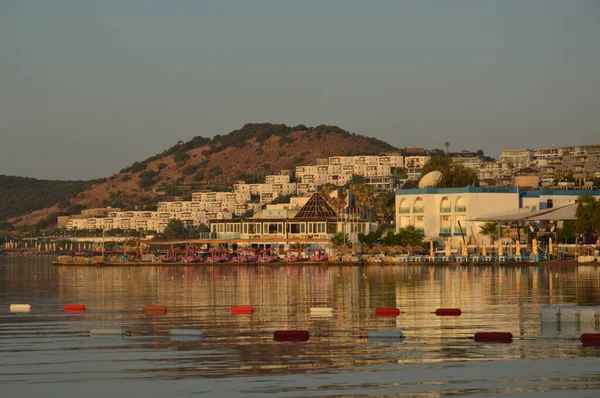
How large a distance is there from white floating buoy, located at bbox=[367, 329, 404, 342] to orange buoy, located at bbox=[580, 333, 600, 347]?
238 inches

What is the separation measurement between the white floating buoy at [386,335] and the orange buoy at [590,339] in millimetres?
6058

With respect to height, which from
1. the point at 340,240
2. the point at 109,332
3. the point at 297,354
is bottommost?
the point at 297,354

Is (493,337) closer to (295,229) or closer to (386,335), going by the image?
(386,335)

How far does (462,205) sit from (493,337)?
121872mm

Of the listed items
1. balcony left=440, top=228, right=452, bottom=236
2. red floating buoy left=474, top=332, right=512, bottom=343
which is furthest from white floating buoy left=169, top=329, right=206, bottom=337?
balcony left=440, top=228, right=452, bottom=236

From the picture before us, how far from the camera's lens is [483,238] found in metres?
155

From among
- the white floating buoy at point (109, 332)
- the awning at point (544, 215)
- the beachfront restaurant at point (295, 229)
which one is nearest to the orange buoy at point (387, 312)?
the white floating buoy at point (109, 332)

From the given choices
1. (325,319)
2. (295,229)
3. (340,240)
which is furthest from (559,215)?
(325,319)

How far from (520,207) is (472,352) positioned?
129665 millimetres

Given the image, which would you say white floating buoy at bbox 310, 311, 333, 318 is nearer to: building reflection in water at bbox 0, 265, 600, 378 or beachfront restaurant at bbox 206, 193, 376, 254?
building reflection in water at bbox 0, 265, 600, 378

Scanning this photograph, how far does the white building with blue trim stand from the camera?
15750 centimetres

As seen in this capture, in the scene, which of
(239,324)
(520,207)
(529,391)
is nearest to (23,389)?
(529,391)

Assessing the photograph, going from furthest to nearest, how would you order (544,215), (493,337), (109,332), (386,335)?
(544,215) → (109,332) → (386,335) → (493,337)

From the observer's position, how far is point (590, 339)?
3638 cm
